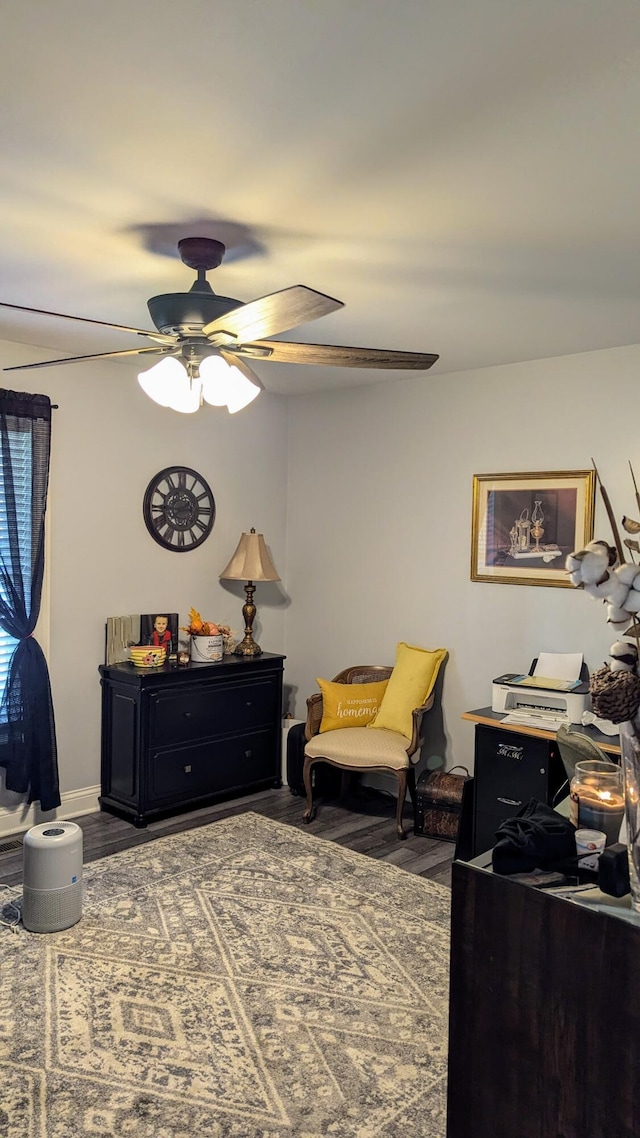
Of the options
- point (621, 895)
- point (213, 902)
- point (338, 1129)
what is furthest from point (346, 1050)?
point (621, 895)

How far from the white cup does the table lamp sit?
354cm

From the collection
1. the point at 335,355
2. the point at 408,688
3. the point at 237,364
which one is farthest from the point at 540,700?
the point at 237,364

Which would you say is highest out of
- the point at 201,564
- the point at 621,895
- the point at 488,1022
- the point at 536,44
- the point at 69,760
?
the point at 536,44

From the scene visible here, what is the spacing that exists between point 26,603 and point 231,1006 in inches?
93.6

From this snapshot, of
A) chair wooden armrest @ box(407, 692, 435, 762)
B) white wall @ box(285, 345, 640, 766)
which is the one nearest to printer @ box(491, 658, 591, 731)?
white wall @ box(285, 345, 640, 766)

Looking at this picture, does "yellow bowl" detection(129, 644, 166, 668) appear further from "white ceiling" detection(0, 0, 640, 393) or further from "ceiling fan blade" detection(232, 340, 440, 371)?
"ceiling fan blade" detection(232, 340, 440, 371)

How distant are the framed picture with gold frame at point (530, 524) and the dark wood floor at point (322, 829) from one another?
1502 mm

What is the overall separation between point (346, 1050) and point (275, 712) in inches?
105

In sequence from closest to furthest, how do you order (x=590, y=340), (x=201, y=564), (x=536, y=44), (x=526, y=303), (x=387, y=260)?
1. (x=536, y=44)
2. (x=387, y=260)
3. (x=526, y=303)
4. (x=590, y=340)
5. (x=201, y=564)

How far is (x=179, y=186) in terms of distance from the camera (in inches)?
86.6

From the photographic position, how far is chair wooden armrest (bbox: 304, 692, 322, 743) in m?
4.60

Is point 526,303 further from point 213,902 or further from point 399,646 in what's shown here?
point 213,902

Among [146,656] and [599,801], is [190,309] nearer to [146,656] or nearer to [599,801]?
[599,801]

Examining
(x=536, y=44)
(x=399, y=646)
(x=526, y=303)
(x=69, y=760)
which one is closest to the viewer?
(x=536, y=44)
